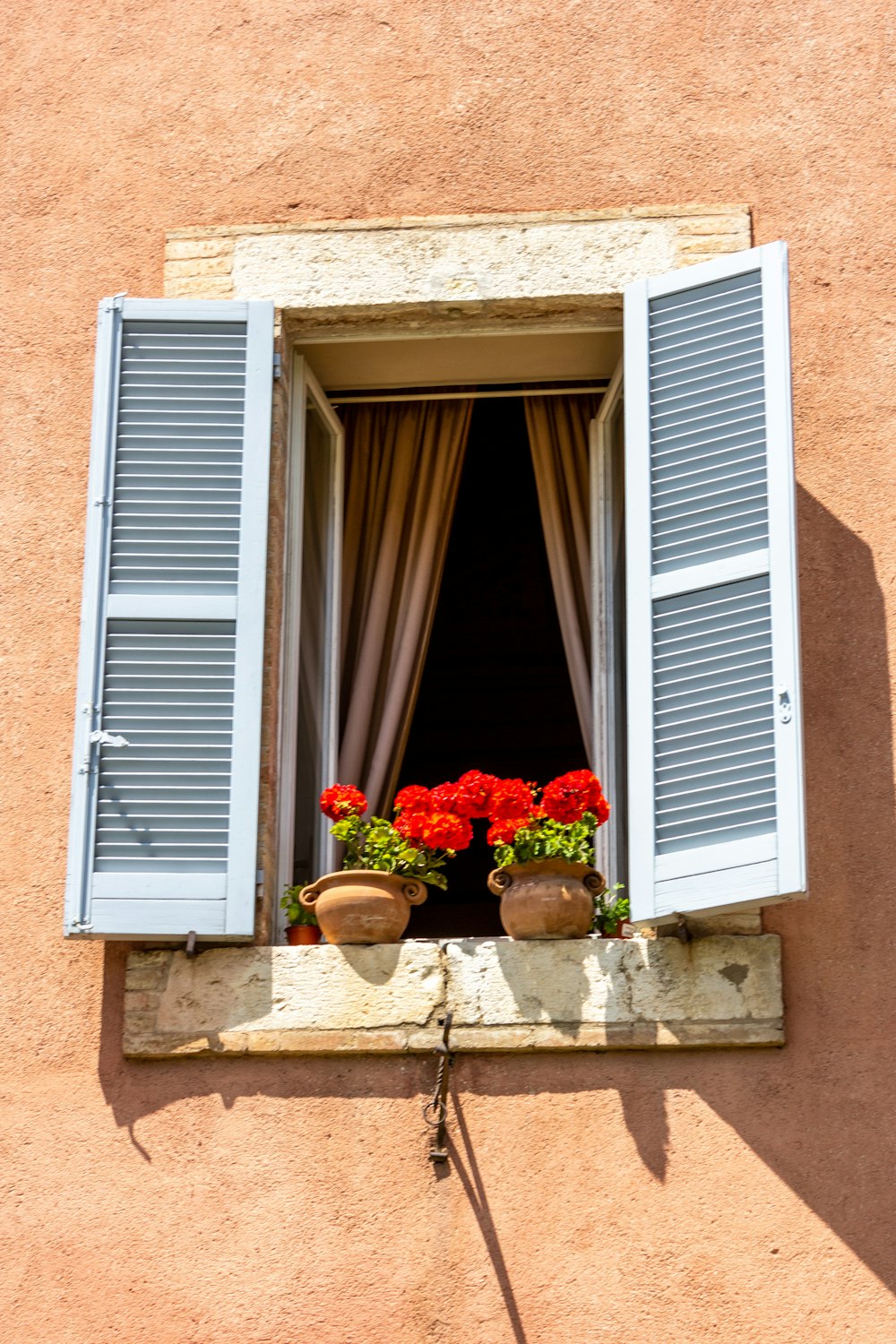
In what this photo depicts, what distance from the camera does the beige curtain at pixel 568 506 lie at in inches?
240

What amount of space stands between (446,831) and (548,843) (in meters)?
0.24

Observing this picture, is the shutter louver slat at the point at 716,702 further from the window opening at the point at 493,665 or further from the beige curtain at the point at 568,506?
the window opening at the point at 493,665

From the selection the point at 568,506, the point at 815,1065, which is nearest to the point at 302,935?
the point at 815,1065

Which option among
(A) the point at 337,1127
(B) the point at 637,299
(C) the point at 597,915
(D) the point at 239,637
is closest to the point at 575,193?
(B) the point at 637,299

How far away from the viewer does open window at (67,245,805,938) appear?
16.6ft

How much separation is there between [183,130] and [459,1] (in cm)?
82

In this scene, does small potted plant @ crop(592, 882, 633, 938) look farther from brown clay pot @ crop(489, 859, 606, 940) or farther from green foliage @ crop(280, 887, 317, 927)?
green foliage @ crop(280, 887, 317, 927)

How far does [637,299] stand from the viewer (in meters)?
5.57

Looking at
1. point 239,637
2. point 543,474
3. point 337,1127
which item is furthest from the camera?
point 543,474

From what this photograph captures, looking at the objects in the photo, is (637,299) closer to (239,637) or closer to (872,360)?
(872,360)

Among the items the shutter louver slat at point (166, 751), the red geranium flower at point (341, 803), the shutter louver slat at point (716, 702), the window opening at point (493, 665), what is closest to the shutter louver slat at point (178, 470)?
the shutter louver slat at point (166, 751)

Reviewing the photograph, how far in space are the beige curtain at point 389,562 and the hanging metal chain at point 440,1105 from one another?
1.16m

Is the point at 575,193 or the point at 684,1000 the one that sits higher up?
the point at 575,193

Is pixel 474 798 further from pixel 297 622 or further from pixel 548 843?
pixel 297 622
